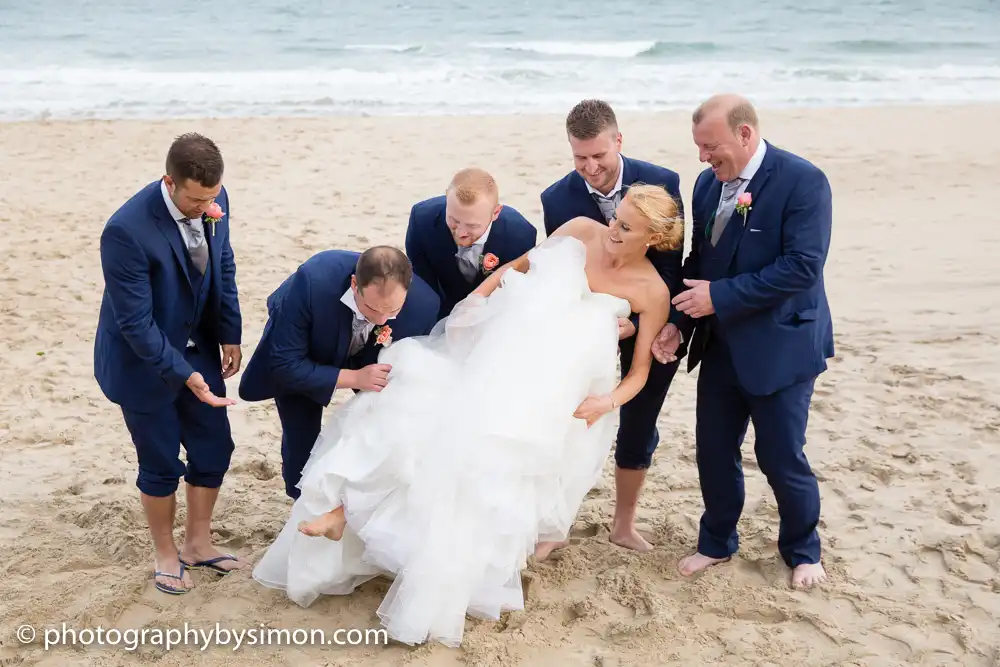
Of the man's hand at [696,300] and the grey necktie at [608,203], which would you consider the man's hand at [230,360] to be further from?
the man's hand at [696,300]

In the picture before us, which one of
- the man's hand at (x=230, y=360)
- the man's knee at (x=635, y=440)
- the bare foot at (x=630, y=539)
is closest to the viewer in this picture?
the man's hand at (x=230, y=360)

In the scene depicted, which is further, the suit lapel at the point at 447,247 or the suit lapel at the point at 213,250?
the suit lapel at the point at 447,247

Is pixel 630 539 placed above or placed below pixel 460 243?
below

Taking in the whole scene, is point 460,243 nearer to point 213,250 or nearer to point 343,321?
point 343,321

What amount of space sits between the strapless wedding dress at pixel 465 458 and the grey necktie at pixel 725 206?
1.70ft

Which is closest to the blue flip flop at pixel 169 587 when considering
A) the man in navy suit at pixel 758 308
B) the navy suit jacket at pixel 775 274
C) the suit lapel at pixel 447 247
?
the suit lapel at pixel 447 247

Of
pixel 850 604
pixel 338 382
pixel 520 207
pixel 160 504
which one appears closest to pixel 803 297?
pixel 850 604

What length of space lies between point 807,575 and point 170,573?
2.82m

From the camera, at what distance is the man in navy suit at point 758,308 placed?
3.96 metres

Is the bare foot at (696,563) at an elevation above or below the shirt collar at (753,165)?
below

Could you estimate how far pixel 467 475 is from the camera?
370 cm

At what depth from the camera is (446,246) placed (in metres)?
4.46

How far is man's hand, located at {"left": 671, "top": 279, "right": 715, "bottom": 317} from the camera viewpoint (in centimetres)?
407

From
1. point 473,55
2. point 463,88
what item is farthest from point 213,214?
point 473,55
